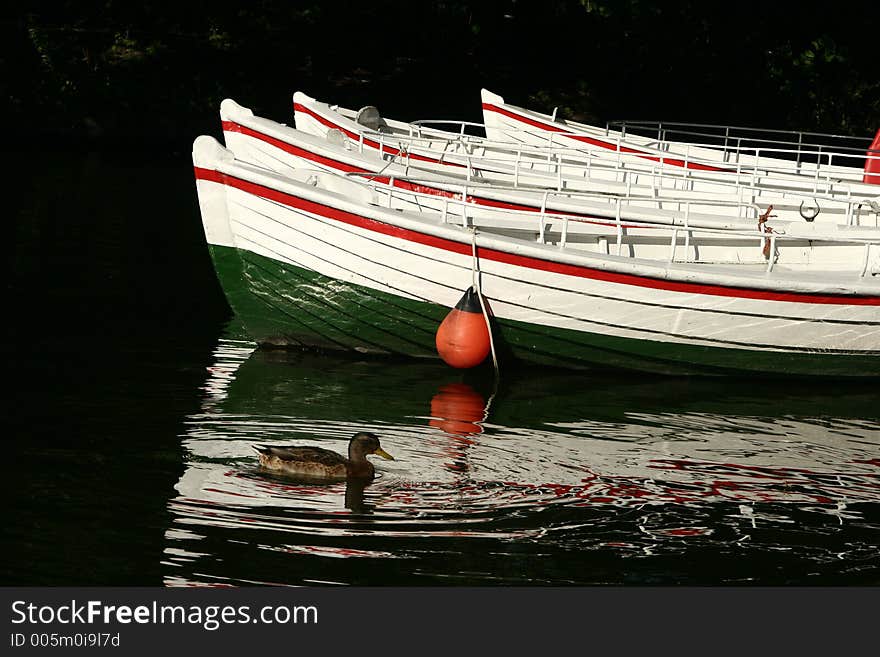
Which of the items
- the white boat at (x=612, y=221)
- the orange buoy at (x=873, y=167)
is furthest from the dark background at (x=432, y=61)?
the white boat at (x=612, y=221)

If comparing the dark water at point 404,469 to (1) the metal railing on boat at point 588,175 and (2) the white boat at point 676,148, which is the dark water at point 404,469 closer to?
(1) the metal railing on boat at point 588,175

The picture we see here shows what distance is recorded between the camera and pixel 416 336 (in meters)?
15.4

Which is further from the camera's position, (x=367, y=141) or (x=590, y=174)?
(x=367, y=141)

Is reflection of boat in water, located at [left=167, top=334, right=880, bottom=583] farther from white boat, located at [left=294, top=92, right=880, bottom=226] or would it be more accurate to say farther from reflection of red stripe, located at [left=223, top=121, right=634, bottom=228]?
white boat, located at [left=294, top=92, right=880, bottom=226]

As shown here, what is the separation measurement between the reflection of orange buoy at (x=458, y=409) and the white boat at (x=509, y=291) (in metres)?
0.96

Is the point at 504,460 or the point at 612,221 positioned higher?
the point at 612,221

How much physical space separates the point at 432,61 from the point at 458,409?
30.1 meters

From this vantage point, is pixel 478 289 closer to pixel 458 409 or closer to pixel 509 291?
pixel 509 291

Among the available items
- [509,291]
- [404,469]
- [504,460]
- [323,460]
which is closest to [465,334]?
[509,291]

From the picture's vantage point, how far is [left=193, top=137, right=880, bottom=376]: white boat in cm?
1462

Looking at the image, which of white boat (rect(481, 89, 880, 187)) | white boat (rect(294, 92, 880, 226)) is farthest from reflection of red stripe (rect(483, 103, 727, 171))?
white boat (rect(294, 92, 880, 226))

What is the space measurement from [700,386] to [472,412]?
2929 millimetres

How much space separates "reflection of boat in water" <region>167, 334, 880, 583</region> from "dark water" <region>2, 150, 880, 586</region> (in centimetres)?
3

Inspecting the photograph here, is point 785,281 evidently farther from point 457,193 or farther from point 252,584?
point 252,584
